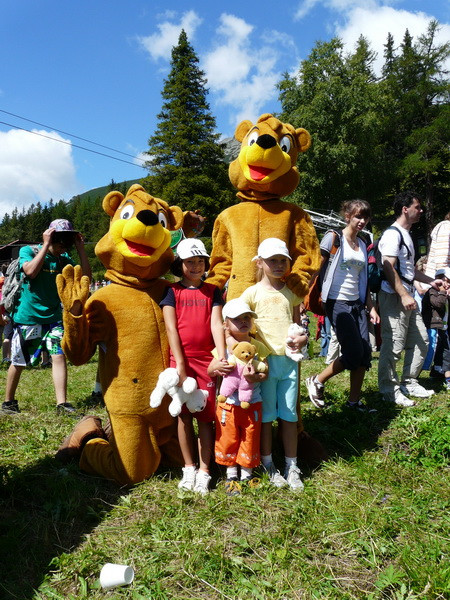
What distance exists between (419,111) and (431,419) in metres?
33.0

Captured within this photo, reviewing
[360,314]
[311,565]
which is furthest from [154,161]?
[311,565]

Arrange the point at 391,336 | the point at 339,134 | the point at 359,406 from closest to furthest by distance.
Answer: the point at 359,406 < the point at 391,336 < the point at 339,134

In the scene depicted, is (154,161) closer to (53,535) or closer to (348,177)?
(348,177)

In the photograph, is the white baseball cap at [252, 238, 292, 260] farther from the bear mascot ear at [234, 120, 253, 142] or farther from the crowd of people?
the bear mascot ear at [234, 120, 253, 142]

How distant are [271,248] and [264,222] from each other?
446 millimetres

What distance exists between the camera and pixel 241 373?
309 cm

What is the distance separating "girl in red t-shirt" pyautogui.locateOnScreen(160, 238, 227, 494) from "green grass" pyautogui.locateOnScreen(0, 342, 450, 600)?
0.23 meters

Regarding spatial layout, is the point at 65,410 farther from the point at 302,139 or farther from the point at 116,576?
the point at 302,139

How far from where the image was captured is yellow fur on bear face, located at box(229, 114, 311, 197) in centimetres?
350


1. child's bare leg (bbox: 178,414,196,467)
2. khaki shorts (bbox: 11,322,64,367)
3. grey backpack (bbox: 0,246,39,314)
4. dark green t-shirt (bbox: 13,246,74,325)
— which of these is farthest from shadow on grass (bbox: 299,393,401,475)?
grey backpack (bbox: 0,246,39,314)

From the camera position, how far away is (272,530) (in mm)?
2691

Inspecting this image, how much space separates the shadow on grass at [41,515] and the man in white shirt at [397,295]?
300 cm

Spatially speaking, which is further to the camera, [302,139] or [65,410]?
[65,410]

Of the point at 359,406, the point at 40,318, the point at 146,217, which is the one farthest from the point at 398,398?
the point at 40,318
